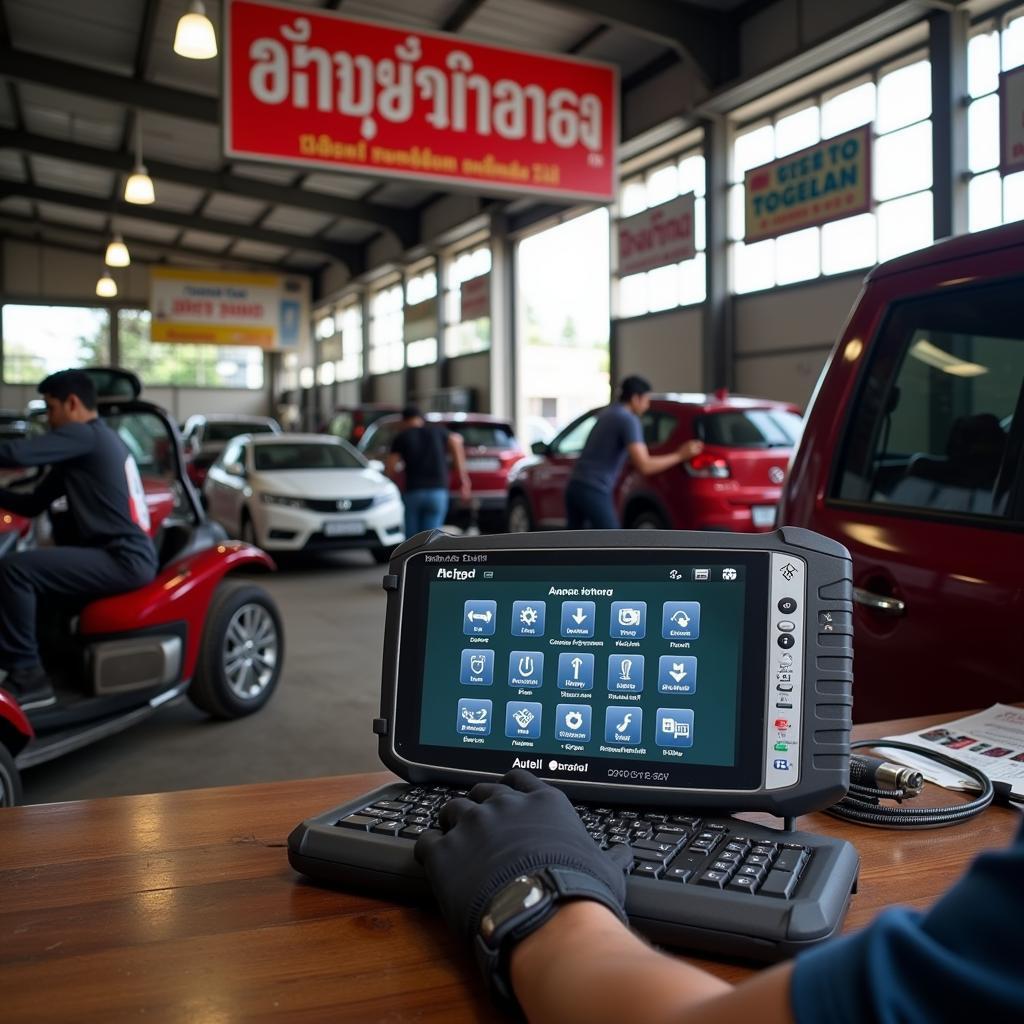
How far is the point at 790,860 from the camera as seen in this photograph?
106 centimetres

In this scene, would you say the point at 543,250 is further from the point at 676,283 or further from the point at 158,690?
the point at 158,690

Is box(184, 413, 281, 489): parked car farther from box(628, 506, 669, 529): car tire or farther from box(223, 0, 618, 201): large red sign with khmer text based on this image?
box(628, 506, 669, 529): car tire

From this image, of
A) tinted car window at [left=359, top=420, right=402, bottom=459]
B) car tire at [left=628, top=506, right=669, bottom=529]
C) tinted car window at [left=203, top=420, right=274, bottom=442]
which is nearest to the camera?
car tire at [left=628, top=506, right=669, bottom=529]

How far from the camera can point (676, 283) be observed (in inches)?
562

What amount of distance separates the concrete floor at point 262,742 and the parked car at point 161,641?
200 mm

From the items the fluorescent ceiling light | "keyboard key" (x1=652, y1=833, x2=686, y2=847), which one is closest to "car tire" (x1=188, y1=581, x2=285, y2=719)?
the fluorescent ceiling light

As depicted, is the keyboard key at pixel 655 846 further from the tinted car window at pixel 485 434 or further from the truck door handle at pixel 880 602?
the tinted car window at pixel 485 434

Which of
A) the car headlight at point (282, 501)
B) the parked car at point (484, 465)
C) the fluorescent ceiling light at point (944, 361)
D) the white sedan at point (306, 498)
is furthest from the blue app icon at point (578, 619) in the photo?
the parked car at point (484, 465)

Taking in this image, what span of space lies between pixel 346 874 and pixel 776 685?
1.69 ft

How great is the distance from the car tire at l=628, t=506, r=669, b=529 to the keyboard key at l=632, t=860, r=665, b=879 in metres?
6.92

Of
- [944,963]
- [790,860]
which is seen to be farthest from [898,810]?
[944,963]

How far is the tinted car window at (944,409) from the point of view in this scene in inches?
84.3

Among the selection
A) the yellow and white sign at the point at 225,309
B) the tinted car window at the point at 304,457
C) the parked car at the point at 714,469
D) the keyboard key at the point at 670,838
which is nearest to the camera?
the keyboard key at the point at 670,838

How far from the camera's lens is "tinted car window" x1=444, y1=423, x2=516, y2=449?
1249cm
